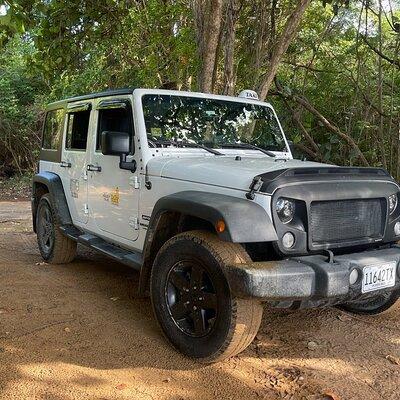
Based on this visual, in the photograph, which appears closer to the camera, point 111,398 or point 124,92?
point 111,398

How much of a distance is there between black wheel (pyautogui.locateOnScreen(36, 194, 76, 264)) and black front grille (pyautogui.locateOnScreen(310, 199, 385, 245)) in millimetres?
3174

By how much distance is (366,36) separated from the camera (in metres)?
8.13

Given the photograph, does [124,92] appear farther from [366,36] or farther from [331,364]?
[366,36]

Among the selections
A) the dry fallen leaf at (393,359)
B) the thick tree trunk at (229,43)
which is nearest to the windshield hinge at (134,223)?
the dry fallen leaf at (393,359)

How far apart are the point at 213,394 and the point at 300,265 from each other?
880mm

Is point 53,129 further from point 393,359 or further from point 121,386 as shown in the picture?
point 393,359

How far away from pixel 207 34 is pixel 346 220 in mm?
4387

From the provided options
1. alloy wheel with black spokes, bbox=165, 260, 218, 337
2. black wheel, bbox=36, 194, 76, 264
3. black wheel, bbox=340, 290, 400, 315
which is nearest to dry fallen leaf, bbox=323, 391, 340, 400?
alloy wheel with black spokes, bbox=165, 260, 218, 337

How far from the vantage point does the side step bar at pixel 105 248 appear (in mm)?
3921

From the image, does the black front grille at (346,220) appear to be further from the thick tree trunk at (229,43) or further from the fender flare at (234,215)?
the thick tree trunk at (229,43)

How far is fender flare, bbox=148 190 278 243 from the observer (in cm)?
273

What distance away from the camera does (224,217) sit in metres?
2.76

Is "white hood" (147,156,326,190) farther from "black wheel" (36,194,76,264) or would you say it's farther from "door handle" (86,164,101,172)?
"black wheel" (36,194,76,264)

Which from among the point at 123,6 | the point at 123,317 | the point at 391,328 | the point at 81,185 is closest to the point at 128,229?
the point at 123,317
